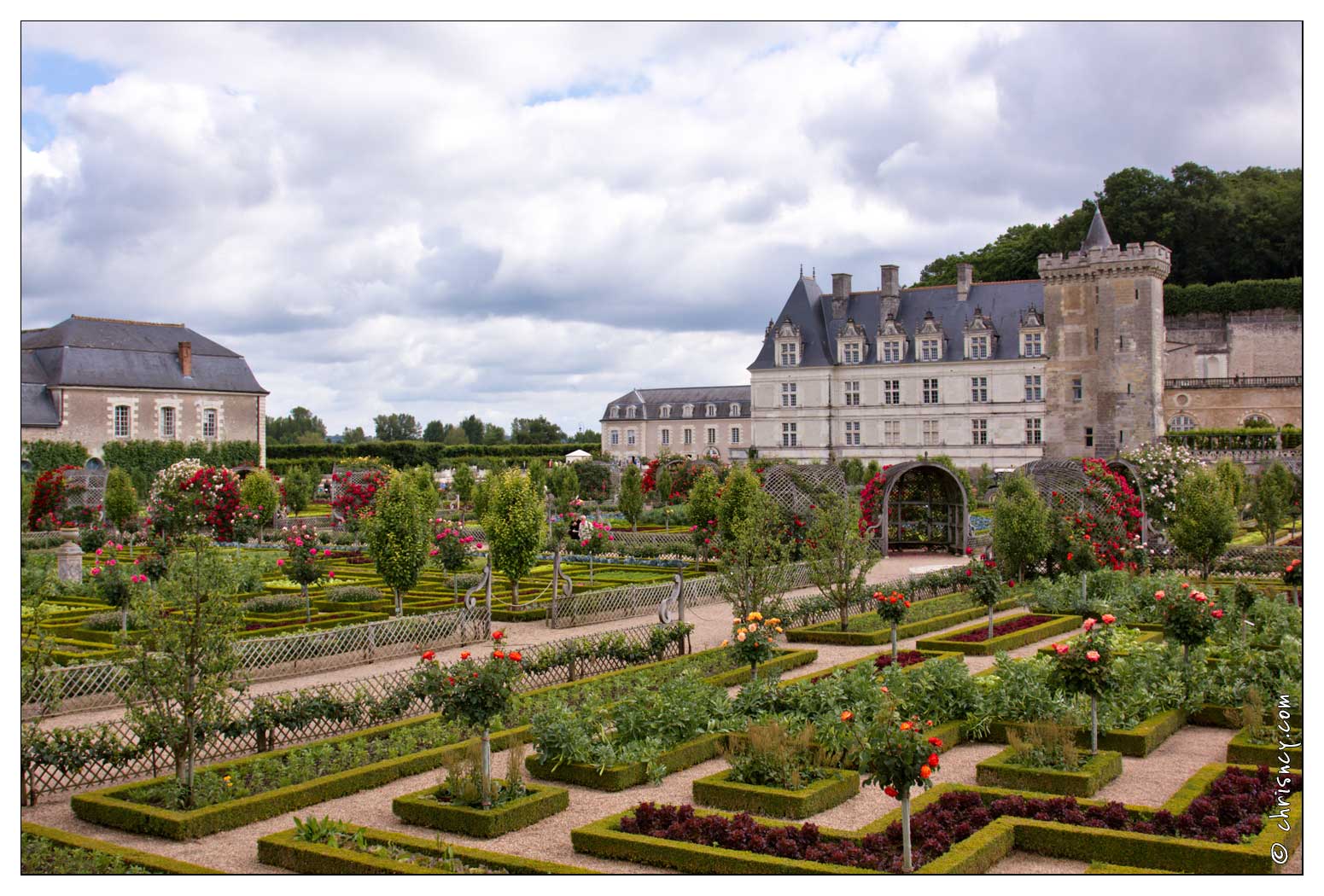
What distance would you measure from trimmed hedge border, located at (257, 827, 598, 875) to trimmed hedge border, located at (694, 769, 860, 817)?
1.90 meters

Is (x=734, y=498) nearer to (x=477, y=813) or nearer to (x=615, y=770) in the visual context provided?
(x=615, y=770)

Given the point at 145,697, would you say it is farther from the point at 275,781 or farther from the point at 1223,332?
the point at 1223,332

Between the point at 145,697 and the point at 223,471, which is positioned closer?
the point at 145,697

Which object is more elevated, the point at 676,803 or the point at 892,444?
the point at 892,444

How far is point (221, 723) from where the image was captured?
10.5 meters

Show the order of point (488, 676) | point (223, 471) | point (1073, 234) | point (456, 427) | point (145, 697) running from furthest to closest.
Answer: point (456, 427) → point (1073, 234) → point (223, 471) → point (145, 697) → point (488, 676)

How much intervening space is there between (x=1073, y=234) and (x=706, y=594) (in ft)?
150

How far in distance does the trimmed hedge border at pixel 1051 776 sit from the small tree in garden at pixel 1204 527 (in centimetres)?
1339

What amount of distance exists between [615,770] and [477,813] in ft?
5.92

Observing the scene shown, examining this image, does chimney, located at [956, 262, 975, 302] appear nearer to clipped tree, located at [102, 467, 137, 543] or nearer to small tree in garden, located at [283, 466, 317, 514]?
small tree in garden, located at [283, 466, 317, 514]

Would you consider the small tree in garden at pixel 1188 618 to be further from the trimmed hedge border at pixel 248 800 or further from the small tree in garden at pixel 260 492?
the small tree in garden at pixel 260 492

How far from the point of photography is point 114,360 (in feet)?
155

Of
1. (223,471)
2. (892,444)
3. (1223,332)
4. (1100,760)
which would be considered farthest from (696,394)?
(1100,760)
